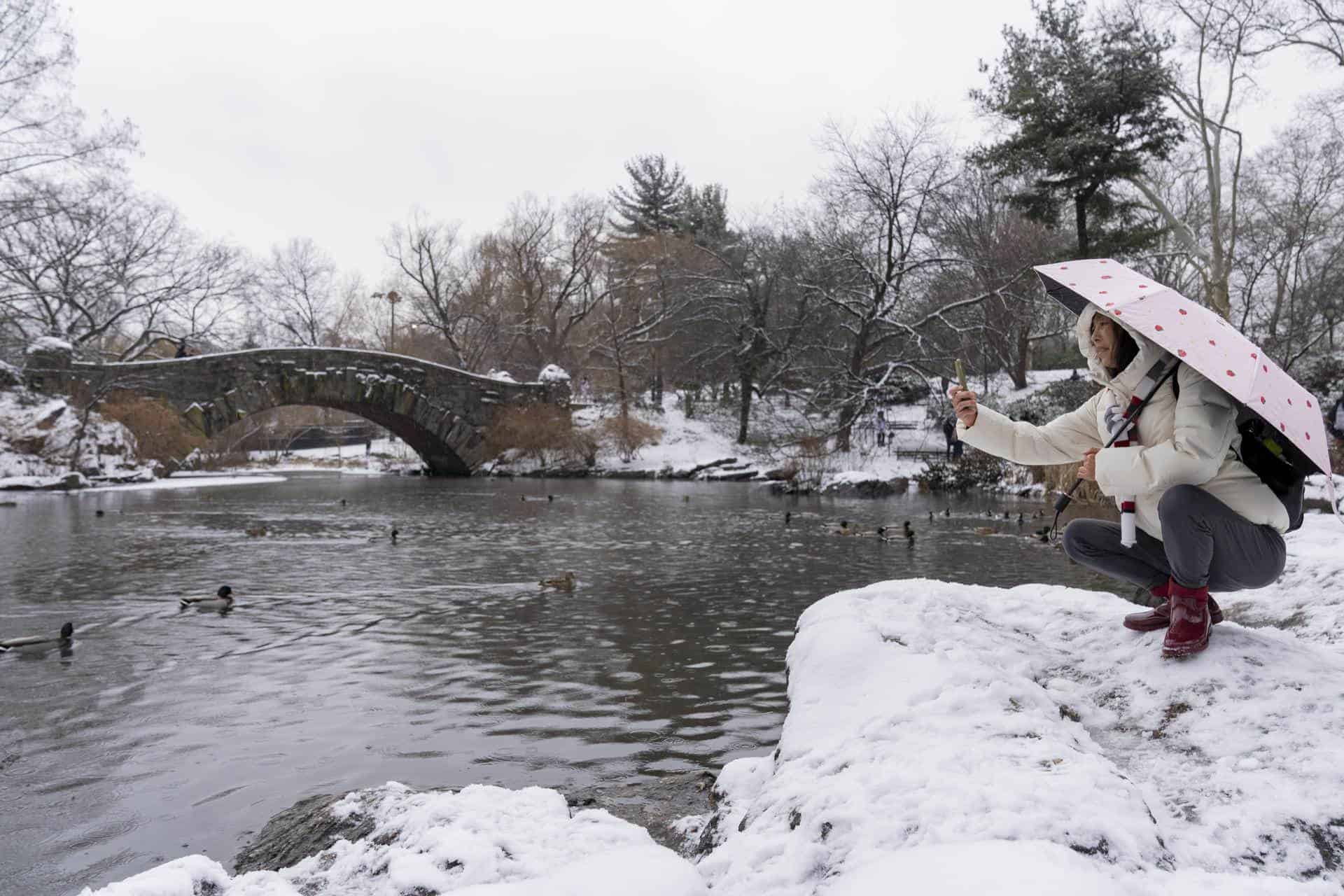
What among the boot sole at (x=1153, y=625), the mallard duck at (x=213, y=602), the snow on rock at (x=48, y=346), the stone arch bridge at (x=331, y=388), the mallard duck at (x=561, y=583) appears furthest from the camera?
the stone arch bridge at (x=331, y=388)

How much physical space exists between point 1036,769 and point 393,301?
57406mm

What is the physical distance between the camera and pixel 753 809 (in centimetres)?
255

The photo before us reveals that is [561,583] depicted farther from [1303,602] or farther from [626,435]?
[626,435]

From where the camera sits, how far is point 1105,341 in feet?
10.7

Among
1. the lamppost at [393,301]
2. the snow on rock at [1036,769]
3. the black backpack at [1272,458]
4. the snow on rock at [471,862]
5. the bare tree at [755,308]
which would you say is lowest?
the snow on rock at [471,862]

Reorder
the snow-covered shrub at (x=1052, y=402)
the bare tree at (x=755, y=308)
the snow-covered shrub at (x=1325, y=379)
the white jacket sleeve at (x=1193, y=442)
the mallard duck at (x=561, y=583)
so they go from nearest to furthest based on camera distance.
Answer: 1. the white jacket sleeve at (x=1193, y=442)
2. the mallard duck at (x=561, y=583)
3. the snow-covered shrub at (x=1325, y=379)
4. the snow-covered shrub at (x=1052, y=402)
5. the bare tree at (x=755, y=308)

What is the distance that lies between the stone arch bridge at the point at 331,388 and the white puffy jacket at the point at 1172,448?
90.0ft

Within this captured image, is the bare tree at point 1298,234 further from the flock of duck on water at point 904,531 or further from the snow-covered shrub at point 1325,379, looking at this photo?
the flock of duck on water at point 904,531

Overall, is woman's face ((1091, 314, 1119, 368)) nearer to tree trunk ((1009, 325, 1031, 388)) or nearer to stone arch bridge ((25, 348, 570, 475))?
stone arch bridge ((25, 348, 570, 475))

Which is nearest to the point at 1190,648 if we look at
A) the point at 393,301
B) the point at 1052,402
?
the point at 1052,402

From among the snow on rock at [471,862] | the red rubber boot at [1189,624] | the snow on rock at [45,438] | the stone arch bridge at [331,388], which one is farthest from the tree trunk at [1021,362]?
the snow on rock at [471,862]

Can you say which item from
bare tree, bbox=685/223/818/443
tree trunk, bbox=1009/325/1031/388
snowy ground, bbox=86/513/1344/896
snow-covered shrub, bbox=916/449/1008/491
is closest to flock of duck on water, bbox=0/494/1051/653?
snowy ground, bbox=86/513/1344/896

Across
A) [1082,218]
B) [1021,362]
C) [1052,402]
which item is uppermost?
[1082,218]

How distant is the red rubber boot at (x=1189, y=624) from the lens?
10.2ft
